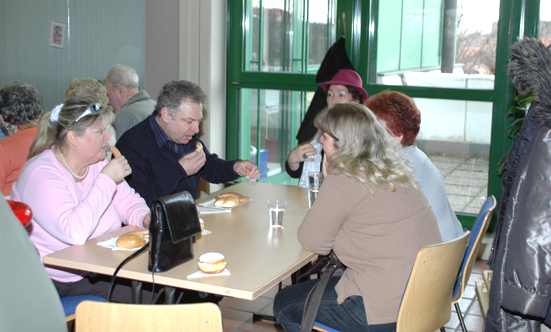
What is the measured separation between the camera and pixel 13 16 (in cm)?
529

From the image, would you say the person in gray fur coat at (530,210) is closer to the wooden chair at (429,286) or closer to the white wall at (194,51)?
the wooden chair at (429,286)

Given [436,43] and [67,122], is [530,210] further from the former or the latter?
[436,43]

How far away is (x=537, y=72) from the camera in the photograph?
1.60 meters

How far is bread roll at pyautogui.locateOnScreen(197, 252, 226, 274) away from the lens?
1.75 metres

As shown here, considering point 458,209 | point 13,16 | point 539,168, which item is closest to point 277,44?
point 458,209

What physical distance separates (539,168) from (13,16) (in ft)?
17.0

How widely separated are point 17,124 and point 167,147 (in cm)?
114

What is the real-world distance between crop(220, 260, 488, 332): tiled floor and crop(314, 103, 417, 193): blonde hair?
1302 millimetres

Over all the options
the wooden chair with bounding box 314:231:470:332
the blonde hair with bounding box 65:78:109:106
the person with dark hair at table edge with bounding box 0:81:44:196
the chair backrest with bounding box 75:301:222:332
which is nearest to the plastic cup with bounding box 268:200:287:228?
the wooden chair with bounding box 314:231:470:332

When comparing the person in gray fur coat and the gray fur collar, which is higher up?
the gray fur collar

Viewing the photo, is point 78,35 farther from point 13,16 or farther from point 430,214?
point 430,214

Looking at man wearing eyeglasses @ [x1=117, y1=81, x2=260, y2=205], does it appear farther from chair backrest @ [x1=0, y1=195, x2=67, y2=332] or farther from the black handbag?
chair backrest @ [x1=0, y1=195, x2=67, y2=332]

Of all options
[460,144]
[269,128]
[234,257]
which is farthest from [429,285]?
[269,128]

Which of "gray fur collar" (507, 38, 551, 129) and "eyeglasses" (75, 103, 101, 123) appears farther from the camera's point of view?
"eyeglasses" (75, 103, 101, 123)
